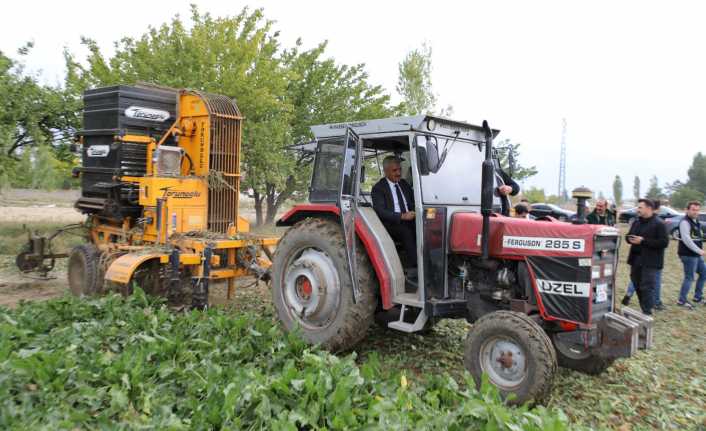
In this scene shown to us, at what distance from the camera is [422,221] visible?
16.0 feet

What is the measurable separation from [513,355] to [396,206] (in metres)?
1.85

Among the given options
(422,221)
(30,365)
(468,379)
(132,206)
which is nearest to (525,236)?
(422,221)

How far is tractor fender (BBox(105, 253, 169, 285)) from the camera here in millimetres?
6703

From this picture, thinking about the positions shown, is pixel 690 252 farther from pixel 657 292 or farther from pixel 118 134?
pixel 118 134

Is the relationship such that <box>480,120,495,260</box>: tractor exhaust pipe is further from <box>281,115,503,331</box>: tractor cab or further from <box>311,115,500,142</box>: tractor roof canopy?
<box>311,115,500,142</box>: tractor roof canopy

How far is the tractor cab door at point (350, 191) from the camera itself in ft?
16.6

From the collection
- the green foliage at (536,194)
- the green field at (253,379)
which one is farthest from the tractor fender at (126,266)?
the green foliage at (536,194)

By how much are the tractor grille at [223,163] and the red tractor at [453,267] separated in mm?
2780

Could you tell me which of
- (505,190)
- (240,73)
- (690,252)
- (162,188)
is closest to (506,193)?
(505,190)

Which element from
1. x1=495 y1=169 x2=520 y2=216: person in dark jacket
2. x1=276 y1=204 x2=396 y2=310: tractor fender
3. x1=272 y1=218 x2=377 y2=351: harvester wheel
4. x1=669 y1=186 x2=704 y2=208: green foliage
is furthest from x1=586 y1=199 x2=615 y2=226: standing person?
x1=669 y1=186 x2=704 y2=208: green foliage

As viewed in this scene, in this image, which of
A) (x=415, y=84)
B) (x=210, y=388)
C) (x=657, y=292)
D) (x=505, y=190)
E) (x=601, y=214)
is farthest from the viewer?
(x=415, y=84)

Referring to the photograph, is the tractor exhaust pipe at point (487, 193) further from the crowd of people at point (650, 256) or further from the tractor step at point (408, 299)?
the crowd of people at point (650, 256)

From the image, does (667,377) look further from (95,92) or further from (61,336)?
(95,92)

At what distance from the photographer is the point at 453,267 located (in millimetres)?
5008
